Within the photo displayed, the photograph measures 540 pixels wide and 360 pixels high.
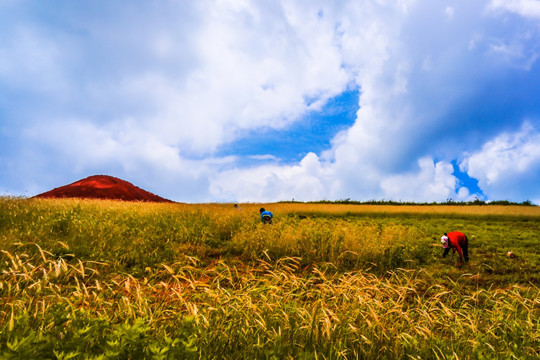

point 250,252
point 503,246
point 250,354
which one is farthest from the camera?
point 503,246

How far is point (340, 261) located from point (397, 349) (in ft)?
13.8

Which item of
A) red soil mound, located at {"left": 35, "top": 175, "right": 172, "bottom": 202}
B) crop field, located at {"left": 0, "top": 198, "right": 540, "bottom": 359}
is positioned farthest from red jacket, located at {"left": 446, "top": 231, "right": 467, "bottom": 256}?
red soil mound, located at {"left": 35, "top": 175, "right": 172, "bottom": 202}

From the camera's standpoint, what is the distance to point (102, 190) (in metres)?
28.6

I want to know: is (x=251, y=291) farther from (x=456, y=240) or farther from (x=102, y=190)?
(x=102, y=190)

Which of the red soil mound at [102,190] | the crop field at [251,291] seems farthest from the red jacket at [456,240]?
the red soil mound at [102,190]

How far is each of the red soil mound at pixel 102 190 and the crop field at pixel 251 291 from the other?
19877 mm

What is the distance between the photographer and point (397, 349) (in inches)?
96.6

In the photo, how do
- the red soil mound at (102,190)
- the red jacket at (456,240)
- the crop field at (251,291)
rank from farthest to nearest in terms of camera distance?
the red soil mound at (102,190) → the red jacket at (456,240) → the crop field at (251,291)

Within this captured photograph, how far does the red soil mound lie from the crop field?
65.2ft

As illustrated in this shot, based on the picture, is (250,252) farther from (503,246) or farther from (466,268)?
(503,246)

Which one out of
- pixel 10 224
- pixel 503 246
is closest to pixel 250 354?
pixel 10 224

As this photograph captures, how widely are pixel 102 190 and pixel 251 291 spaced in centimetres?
3025

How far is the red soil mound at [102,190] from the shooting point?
91.0ft

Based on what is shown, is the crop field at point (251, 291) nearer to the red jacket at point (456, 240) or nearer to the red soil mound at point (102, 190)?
the red jacket at point (456, 240)
